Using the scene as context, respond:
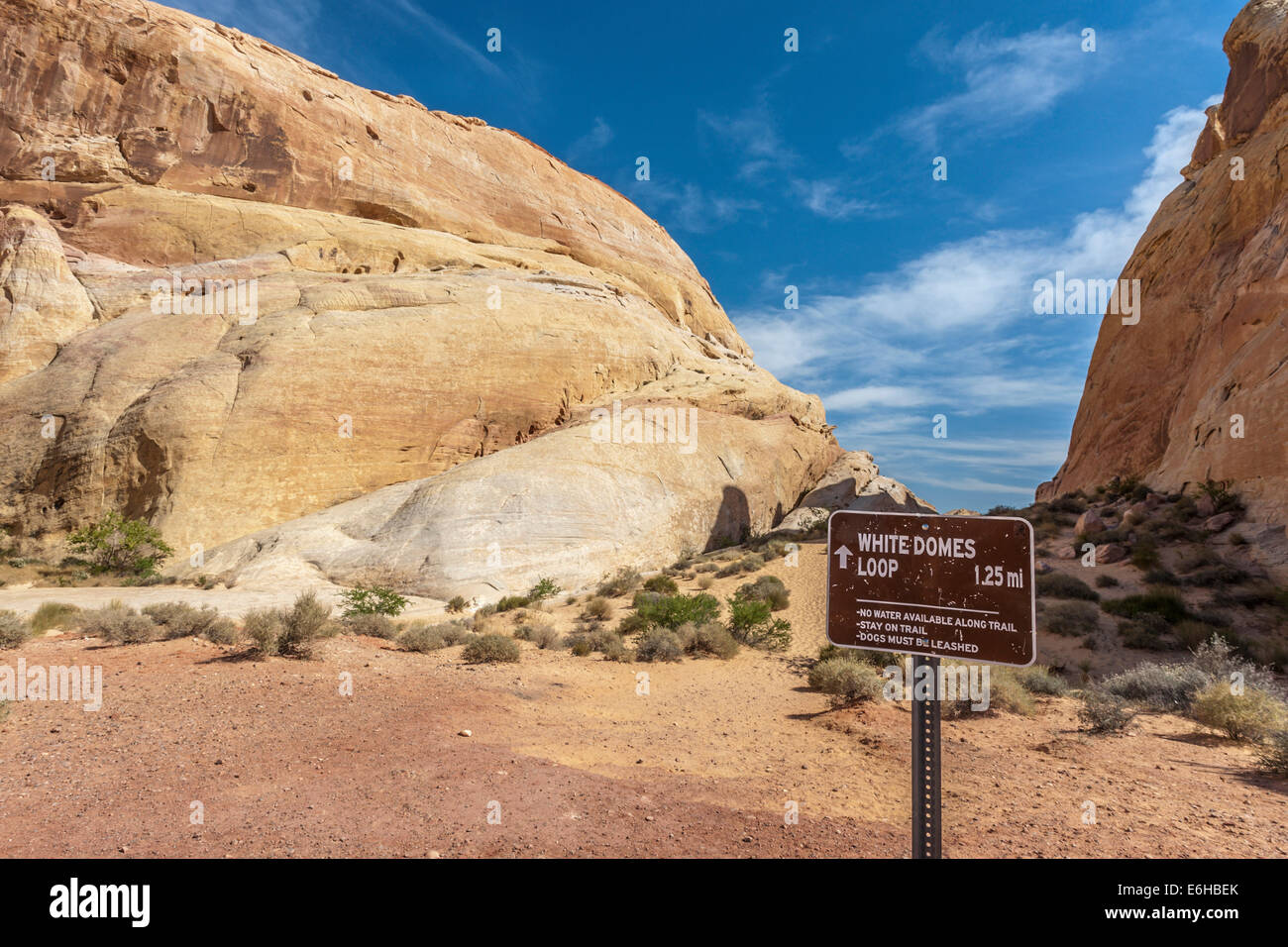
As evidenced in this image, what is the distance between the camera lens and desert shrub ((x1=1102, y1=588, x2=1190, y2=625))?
38.2 feet

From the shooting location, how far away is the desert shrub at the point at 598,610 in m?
14.5

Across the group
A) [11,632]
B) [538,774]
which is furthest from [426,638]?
[538,774]

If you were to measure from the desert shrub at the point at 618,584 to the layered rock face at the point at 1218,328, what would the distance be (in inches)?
605

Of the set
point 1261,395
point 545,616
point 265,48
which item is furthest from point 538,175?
point 1261,395

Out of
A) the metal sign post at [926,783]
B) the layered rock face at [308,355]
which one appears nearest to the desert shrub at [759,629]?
the layered rock face at [308,355]

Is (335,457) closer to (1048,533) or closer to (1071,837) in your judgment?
(1071,837)

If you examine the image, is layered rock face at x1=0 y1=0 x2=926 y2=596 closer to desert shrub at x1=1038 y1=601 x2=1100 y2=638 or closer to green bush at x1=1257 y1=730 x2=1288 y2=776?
desert shrub at x1=1038 y1=601 x2=1100 y2=638

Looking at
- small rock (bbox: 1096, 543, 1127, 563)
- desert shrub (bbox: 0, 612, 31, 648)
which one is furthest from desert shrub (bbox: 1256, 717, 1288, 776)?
desert shrub (bbox: 0, 612, 31, 648)

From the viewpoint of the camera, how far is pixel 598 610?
47.9 feet

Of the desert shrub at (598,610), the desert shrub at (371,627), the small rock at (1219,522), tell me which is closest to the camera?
the desert shrub at (371,627)

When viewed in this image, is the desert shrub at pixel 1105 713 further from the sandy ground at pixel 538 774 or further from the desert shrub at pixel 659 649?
the desert shrub at pixel 659 649

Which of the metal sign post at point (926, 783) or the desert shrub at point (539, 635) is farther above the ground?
the metal sign post at point (926, 783)

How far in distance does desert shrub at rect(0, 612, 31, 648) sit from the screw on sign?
11.0 metres

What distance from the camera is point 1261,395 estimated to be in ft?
49.7
